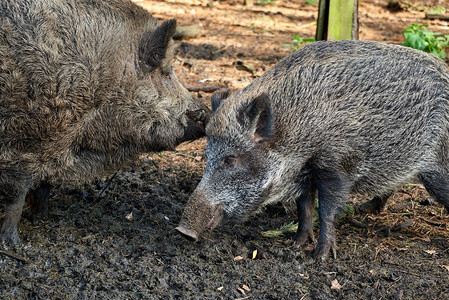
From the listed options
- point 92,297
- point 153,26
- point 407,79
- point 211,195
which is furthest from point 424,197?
point 92,297

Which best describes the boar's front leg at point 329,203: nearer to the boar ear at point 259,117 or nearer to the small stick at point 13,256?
the boar ear at point 259,117

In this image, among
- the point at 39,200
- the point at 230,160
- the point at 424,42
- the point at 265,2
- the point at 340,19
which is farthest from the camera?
the point at 265,2

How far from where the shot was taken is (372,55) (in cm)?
502

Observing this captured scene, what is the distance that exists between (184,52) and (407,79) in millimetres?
5615

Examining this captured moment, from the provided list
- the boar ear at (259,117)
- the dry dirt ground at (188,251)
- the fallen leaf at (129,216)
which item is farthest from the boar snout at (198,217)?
the fallen leaf at (129,216)

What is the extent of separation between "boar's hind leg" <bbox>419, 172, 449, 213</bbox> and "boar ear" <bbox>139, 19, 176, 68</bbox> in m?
2.50

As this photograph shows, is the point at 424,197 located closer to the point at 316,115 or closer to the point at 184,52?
the point at 316,115

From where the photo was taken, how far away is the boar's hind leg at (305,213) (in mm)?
4984

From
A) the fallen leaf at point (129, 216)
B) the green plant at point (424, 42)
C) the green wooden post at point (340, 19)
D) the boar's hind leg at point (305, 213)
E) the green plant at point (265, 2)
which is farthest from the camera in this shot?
the green plant at point (265, 2)

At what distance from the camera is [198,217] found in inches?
177

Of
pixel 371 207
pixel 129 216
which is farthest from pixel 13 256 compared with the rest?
pixel 371 207

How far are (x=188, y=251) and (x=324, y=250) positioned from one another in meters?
1.09

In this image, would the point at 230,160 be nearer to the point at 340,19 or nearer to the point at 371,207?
the point at 371,207

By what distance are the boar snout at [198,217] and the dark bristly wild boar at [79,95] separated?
96 cm
